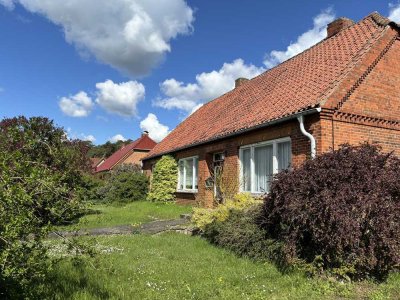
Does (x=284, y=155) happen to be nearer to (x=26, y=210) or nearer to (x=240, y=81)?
(x=26, y=210)

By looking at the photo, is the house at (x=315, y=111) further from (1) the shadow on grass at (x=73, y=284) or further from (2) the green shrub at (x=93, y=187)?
(1) the shadow on grass at (x=73, y=284)

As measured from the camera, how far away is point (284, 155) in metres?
11.7

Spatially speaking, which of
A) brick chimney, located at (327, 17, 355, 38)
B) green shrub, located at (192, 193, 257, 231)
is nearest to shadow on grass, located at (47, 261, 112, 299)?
green shrub, located at (192, 193, 257, 231)

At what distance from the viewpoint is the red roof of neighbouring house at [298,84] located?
11.2 meters

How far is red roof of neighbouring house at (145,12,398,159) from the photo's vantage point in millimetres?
11195

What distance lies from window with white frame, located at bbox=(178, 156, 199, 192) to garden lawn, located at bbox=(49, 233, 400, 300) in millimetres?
10056

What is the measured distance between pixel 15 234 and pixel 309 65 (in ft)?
42.7

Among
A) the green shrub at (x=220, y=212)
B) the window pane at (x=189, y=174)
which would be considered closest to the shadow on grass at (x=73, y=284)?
the green shrub at (x=220, y=212)

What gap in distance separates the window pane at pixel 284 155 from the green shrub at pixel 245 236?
9.05 ft

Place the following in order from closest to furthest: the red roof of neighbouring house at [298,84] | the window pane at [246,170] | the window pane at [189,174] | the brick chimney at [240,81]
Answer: the red roof of neighbouring house at [298,84] < the window pane at [246,170] < the window pane at [189,174] < the brick chimney at [240,81]

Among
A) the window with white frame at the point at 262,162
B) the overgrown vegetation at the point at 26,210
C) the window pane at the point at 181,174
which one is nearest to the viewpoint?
the overgrown vegetation at the point at 26,210

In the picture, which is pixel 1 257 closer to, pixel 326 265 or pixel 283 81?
pixel 326 265

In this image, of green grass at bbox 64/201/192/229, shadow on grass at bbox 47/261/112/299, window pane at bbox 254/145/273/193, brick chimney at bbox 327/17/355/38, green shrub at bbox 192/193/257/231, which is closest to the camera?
shadow on grass at bbox 47/261/112/299

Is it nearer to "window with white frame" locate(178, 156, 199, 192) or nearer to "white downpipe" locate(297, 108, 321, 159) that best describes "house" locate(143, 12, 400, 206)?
"white downpipe" locate(297, 108, 321, 159)
